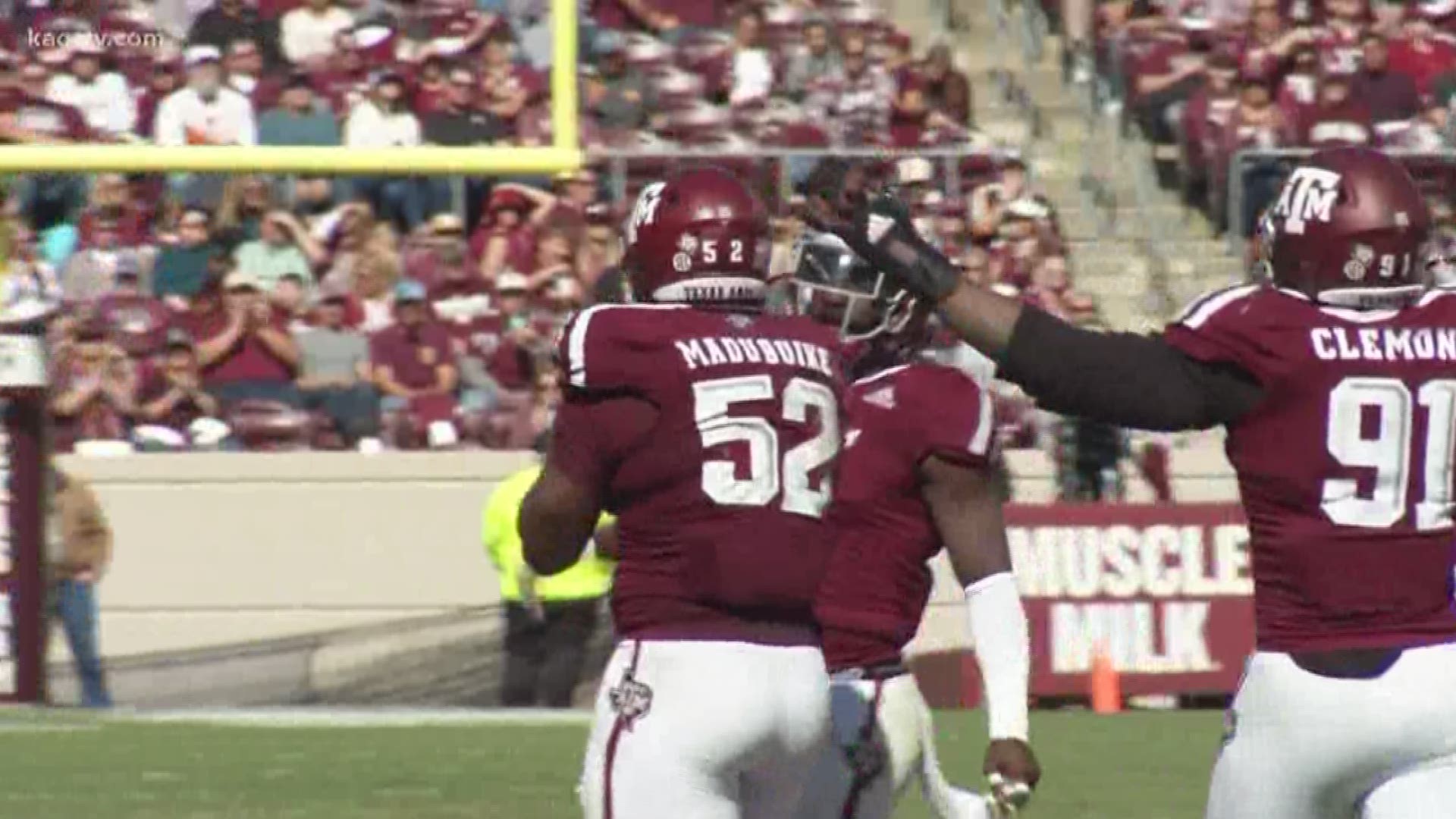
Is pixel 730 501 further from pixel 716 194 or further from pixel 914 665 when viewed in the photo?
pixel 914 665

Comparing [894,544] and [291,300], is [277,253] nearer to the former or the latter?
[291,300]

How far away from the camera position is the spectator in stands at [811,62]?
52.7 feet

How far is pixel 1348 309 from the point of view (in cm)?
484

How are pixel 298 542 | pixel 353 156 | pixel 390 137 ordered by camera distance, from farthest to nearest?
pixel 298 542
pixel 390 137
pixel 353 156

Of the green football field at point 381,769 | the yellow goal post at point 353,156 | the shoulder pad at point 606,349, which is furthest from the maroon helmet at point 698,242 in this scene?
the yellow goal post at point 353,156

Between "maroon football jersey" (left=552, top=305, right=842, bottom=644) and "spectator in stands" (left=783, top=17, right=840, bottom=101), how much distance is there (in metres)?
11.1

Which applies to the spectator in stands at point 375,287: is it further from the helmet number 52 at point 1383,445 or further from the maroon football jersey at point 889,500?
the helmet number 52 at point 1383,445

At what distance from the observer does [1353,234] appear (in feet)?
15.8

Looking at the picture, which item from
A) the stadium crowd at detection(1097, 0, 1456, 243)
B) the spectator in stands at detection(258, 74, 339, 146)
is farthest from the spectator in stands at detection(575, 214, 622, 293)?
the stadium crowd at detection(1097, 0, 1456, 243)

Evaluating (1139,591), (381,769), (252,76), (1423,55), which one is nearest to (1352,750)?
(381,769)

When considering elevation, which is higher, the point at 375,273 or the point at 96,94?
the point at 96,94

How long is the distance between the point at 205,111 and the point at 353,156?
1.00 m

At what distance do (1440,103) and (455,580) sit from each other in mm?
5368

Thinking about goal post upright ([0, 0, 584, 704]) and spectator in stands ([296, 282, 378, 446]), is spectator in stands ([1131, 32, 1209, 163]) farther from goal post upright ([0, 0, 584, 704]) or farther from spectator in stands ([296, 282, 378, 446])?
goal post upright ([0, 0, 584, 704])
